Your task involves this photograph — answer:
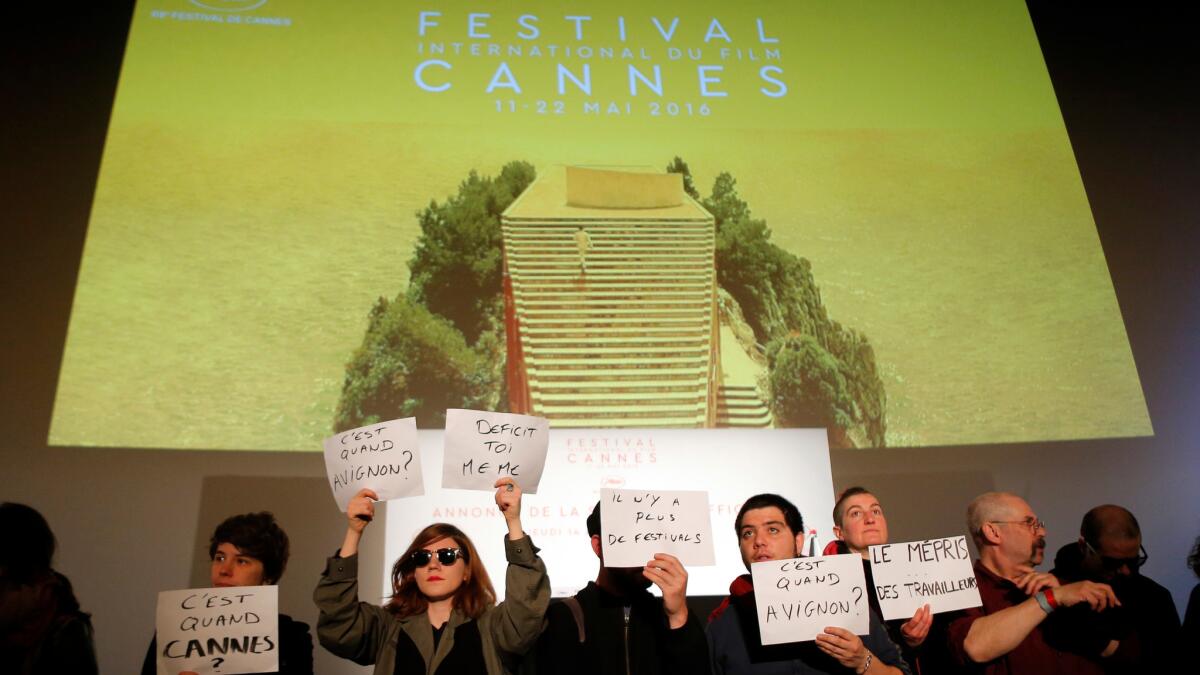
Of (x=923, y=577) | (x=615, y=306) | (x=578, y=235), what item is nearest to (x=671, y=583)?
(x=923, y=577)

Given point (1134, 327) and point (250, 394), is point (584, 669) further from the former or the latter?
point (1134, 327)

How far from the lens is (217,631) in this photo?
199cm

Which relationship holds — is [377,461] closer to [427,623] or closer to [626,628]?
[427,623]

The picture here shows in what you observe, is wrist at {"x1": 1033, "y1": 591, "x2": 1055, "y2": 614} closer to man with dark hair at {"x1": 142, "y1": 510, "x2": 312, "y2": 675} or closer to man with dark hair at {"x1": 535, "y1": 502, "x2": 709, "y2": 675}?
man with dark hair at {"x1": 535, "y1": 502, "x2": 709, "y2": 675}

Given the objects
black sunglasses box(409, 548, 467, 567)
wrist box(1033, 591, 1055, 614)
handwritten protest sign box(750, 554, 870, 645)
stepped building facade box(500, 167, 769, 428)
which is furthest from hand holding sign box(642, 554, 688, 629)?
stepped building facade box(500, 167, 769, 428)

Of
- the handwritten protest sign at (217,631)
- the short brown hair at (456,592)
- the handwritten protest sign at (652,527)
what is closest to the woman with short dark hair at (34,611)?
the handwritten protest sign at (217,631)

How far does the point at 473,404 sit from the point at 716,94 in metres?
1.85

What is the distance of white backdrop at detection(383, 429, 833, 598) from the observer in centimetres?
328

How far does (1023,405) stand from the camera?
3.68 metres

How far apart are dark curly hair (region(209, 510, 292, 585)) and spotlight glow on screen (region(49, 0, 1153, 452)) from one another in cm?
109

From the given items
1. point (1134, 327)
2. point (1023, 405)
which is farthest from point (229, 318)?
point (1134, 327)

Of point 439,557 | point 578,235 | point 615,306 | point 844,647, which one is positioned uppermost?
point 578,235

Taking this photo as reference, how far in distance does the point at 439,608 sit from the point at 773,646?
791mm

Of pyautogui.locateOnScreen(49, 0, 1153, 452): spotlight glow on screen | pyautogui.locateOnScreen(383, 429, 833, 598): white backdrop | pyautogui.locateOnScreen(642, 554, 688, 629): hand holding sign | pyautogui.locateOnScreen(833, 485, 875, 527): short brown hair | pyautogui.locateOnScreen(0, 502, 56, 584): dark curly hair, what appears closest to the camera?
pyautogui.locateOnScreen(642, 554, 688, 629): hand holding sign
